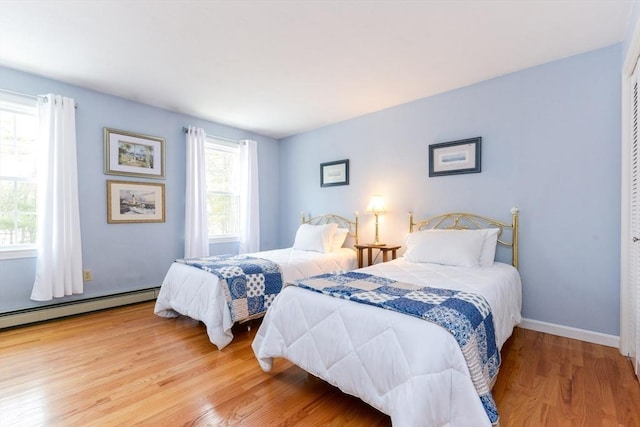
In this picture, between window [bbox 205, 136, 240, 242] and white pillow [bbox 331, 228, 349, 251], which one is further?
window [bbox 205, 136, 240, 242]

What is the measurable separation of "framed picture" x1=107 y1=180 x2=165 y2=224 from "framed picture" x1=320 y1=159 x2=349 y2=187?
7.17 feet

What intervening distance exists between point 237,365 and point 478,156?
288cm

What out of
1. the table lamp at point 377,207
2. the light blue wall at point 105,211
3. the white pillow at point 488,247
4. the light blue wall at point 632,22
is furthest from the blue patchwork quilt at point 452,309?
the light blue wall at point 105,211

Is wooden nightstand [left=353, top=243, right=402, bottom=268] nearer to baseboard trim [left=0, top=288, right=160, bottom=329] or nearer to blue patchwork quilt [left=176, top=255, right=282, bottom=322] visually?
blue patchwork quilt [left=176, top=255, right=282, bottom=322]

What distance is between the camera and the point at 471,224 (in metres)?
3.10

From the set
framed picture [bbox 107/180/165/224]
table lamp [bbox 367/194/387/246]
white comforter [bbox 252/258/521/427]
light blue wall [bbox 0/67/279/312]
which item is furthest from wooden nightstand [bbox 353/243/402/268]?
framed picture [bbox 107/180/165/224]

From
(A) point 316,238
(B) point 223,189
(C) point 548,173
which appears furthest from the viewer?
(B) point 223,189

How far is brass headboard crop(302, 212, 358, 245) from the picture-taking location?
413 centimetres

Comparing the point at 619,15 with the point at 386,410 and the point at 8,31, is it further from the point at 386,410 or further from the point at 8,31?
the point at 8,31

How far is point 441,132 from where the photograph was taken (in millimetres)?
3311

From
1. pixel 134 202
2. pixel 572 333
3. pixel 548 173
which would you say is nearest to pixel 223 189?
pixel 134 202

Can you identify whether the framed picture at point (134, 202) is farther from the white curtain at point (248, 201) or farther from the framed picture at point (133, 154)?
the white curtain at point (248, 201)

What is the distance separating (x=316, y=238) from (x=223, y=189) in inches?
68.5

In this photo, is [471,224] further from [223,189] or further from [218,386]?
[223,189]
